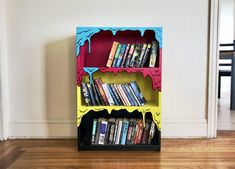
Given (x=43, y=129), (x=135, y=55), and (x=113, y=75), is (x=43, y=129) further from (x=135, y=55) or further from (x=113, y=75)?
(x=135, y=55)

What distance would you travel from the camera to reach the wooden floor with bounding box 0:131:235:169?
61.9 inches

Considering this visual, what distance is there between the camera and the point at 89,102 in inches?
73.7

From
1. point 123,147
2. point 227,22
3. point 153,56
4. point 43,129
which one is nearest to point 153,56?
point 153,56

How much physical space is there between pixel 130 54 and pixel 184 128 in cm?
76

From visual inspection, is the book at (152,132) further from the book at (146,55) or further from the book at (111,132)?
the book at (146,55)

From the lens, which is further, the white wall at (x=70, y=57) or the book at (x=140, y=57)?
the white wall at (x=70, y=57)

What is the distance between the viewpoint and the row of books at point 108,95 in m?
1.87

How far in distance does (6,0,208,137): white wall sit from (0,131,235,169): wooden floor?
0.57ft

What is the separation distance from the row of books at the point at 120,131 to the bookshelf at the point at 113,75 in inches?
1.4

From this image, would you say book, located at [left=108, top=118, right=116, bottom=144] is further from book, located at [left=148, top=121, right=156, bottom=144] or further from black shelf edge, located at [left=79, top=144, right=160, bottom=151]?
book, located at [left=148, top=121, right=156, bottom=144]

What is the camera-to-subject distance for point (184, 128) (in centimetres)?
215

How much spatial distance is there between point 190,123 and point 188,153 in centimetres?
42

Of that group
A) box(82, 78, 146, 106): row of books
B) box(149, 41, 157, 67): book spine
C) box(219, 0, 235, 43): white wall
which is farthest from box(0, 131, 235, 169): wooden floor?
box(219, 0, 235, 43): white wall

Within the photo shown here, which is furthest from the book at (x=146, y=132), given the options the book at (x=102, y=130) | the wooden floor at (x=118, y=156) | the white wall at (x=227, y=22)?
the white wall at (x=227, y=22)
